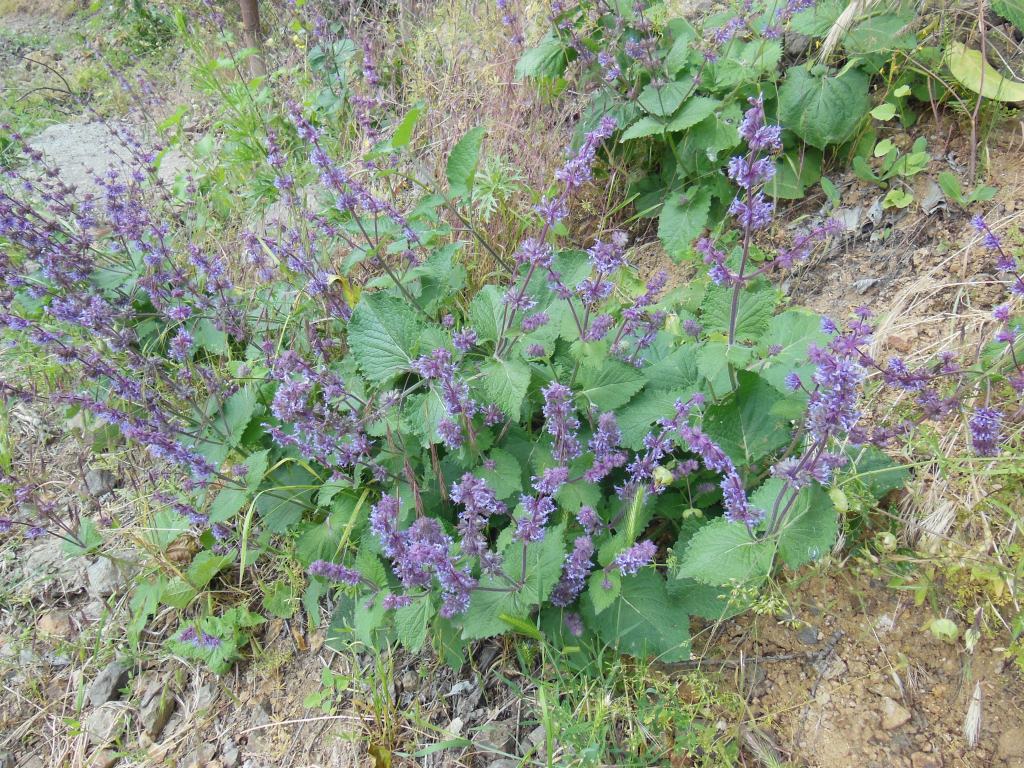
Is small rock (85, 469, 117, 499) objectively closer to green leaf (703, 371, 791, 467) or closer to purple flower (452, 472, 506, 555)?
purple flower (452, 472, 506, 555)

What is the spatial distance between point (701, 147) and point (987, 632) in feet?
7.61

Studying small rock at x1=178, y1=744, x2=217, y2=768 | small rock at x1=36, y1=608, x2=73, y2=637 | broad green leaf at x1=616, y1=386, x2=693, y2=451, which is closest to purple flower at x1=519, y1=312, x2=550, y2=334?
broad green leaf at x1=616, y1=386, x2=693, y2=451

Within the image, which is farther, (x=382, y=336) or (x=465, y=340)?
(x=382, y=336)

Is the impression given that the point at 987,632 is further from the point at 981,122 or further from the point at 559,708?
the point at 981,122

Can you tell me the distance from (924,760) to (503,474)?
1391 mm

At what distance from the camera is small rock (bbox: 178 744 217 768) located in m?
2.42

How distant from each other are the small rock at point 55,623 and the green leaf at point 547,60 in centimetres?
358

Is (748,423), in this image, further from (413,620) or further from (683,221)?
(683,221)

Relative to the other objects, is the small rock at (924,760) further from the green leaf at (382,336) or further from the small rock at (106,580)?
the small rock at (106,580)

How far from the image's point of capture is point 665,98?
10.3 feet

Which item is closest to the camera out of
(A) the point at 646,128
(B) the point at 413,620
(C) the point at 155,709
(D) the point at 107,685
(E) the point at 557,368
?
(B) the point at 413,620

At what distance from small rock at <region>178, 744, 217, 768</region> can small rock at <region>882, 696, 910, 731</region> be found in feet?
7.61

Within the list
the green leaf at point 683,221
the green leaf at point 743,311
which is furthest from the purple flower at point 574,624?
the green leaf at point 683,221

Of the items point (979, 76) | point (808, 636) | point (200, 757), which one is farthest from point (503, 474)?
point (979, 76)
